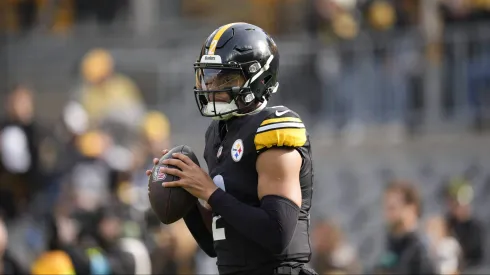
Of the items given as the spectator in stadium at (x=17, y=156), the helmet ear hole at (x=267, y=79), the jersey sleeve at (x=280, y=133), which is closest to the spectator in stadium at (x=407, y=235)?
the helmet ear hole at (x=267, y=79)

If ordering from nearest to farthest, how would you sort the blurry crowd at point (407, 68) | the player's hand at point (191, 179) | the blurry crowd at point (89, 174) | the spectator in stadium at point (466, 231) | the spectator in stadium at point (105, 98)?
the player's hand at point (191, 179) < the blurry crowd at point (89, 174) < the spectator in stadium at point (466, 231) < the spectator in stadium at point (105, 98) < the blurry crowd at point (407, 68)

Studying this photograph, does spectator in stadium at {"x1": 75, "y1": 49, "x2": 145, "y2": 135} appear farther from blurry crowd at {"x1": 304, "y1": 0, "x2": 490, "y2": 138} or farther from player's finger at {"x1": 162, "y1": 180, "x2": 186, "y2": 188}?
player's finger at {"x1": 162, "y1": 180, "x2": 186, "y2": 188}

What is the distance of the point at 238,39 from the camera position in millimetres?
4996

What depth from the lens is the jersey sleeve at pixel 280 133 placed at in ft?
15.7

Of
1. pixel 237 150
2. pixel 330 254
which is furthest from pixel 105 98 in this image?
pixel 237 150

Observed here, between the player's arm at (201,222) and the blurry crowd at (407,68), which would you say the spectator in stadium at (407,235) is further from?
the blurry crowd at (407,68)

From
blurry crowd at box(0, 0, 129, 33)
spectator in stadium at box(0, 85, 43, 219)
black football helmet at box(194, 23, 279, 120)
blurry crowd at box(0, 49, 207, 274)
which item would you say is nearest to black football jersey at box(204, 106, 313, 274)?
black football helmet at box(194, 23, 279, 120)

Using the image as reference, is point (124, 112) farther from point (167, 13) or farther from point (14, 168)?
point (167, 13)

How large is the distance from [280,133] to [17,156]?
25.3 feet

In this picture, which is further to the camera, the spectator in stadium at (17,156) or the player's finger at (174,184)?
the spectator in stadium at (17,156)

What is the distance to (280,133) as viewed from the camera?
478 cm

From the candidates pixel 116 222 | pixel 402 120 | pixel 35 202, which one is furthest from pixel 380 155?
pixel 116 222

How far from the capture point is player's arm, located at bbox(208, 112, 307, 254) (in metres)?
4.72

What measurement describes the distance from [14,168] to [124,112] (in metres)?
1.73
